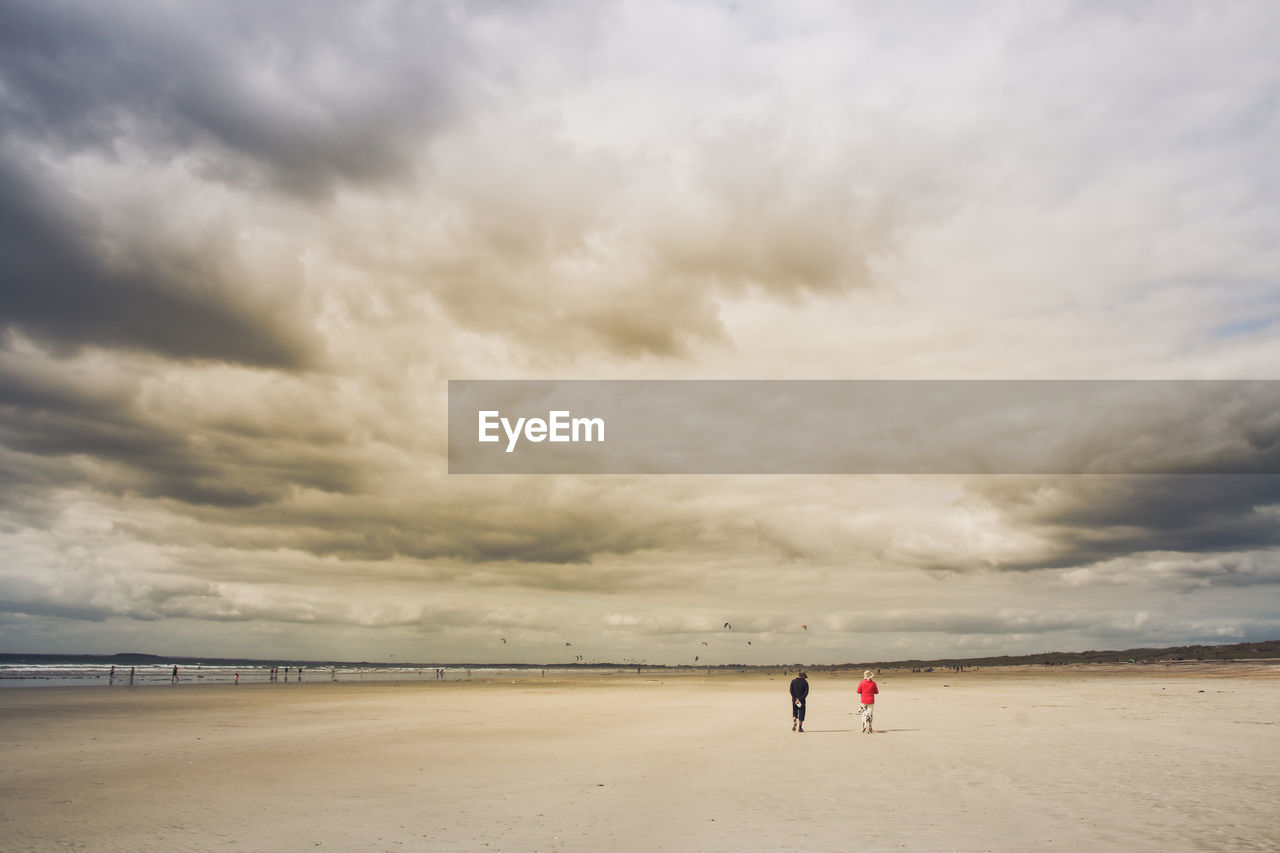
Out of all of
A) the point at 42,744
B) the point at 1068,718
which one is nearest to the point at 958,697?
the point at 1068,718

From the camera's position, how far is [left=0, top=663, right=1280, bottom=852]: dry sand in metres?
14.1

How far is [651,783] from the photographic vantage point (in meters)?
19.7

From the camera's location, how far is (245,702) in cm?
5369

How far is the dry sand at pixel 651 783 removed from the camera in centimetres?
1405

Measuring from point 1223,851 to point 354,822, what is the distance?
48.4ft

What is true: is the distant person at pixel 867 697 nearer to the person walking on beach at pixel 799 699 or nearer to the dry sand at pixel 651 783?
the dry sand at pixel 651 783

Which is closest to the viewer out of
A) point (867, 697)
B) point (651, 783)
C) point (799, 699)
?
point (651, 783)

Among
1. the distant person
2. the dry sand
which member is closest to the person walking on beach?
the dry sand

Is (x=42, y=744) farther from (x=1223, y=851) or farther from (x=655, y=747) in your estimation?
(x=1223, y=851)

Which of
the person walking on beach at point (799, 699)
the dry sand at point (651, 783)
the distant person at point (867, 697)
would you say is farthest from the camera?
the person walking on beach at point (799, 699)

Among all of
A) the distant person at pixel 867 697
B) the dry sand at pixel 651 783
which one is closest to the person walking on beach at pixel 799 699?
the dry sand at pixel 651 783

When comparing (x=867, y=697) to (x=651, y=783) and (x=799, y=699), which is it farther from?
(x=651, y=783)

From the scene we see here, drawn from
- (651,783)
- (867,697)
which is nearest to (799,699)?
(867,697)

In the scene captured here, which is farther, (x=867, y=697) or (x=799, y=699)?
(x=799, y=699)
